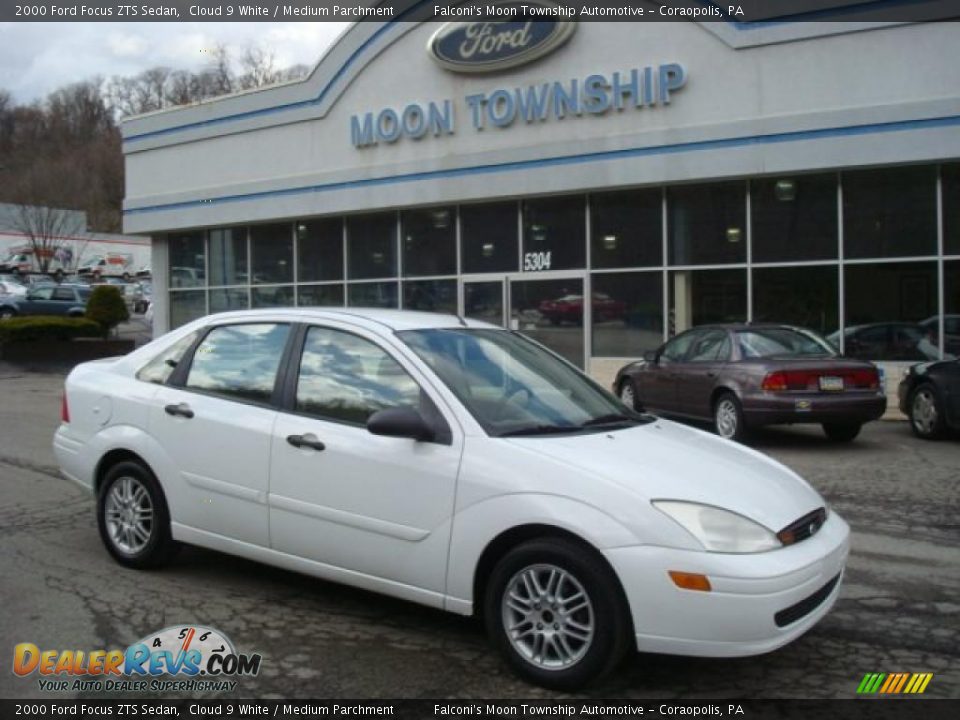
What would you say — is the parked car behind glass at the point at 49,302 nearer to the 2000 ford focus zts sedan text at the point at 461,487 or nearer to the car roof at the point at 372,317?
the 2000 ford focus zts sedan text at the point at 461,487

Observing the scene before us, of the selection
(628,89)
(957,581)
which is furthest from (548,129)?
(957,581)

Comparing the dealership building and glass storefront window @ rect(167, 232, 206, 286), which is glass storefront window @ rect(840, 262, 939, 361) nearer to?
the dealership building

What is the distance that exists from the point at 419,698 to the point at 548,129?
15.1m

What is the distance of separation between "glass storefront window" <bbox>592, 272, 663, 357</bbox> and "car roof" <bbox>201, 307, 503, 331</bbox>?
12.1 m

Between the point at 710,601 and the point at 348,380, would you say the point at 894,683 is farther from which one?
the point at 348,380

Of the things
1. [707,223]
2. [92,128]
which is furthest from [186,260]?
[92,128]

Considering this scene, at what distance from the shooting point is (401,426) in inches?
170

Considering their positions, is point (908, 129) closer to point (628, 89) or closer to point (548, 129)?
point (628, 89)

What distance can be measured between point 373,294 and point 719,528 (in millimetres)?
17449

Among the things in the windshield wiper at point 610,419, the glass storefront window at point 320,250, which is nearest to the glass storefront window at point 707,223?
the glass storefront window at point 320,250

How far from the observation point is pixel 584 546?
153 inches

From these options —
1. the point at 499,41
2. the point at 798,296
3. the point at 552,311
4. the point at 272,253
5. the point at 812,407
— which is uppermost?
the point at 499,41

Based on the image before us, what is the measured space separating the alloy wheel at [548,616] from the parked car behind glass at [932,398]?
885 cm

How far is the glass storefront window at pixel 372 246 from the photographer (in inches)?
805
